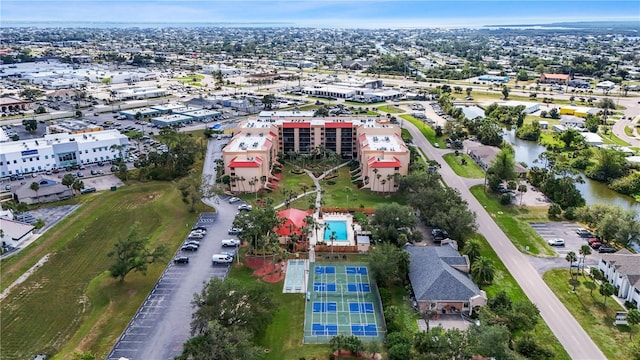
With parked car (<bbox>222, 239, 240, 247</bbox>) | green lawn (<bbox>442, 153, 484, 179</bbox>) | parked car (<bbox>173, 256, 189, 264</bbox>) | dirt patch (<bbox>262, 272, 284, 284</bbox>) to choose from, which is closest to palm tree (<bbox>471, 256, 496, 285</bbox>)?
dirt patch (<bbox>262, 272, 284, 284</bbox>)

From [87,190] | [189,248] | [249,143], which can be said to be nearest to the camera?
[189,248]

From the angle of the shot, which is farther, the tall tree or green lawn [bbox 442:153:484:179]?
green lawn [bbox 442:153:484:179]

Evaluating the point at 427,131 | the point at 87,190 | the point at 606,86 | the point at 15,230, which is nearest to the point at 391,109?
the point at 427,131

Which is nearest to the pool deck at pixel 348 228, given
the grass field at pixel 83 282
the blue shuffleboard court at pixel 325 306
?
the blue shuffleboard court at pixel 325 306

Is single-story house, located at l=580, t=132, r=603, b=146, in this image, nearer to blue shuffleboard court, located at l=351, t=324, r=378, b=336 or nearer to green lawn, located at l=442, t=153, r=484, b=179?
green lawn, located at l=442, t=153, r=484, b=179

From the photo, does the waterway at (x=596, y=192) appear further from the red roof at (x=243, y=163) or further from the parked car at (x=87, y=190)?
the parked car at (x=87, y=190)

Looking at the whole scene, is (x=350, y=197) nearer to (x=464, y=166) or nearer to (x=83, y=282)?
(x=464, y=166)
